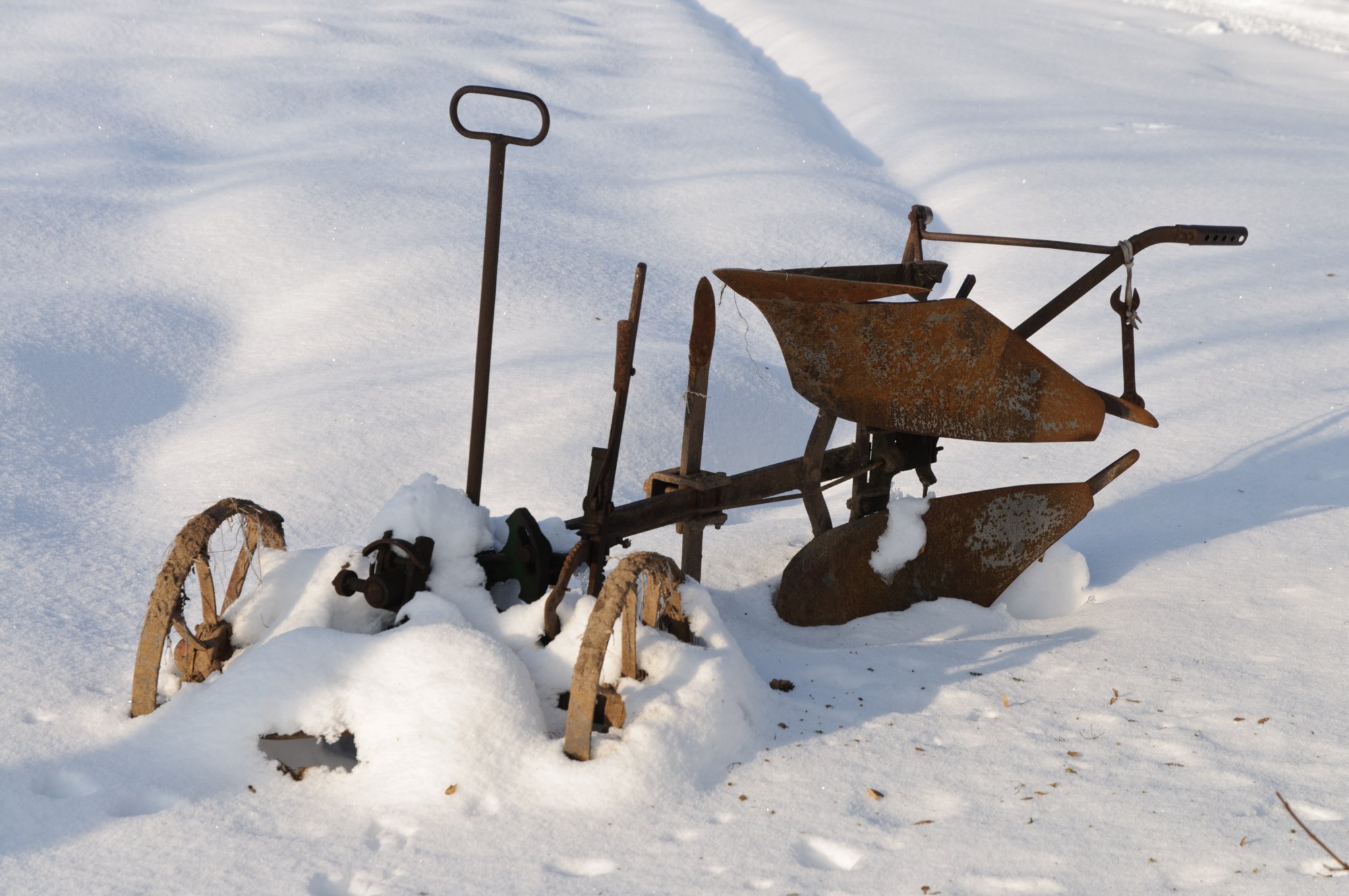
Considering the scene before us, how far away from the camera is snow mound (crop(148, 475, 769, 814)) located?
6.67ft

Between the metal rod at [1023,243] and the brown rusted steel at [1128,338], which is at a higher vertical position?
the metal rod at [1023,243]

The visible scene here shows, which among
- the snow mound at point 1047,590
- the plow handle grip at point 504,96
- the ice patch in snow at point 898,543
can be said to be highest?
the plow handle grip at point 504,96

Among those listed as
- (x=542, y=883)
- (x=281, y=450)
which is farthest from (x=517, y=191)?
(x=542, y=883)

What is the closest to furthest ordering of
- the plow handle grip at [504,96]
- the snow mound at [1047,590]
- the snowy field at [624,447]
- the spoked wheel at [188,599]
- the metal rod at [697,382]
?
the snowy field at [624,447] < the spoked wheel at [188,599] < the plow handle grip at [504,96] < the metal rod at [697,382] < the snow mound at [1047,590]

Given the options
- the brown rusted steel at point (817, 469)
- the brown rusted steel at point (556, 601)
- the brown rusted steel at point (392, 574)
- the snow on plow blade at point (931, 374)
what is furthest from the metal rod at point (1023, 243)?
the brown rusted steel at point (392, 574)

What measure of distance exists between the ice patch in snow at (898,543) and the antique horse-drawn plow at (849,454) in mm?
22

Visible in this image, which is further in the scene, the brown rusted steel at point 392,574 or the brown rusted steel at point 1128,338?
the brown rusted steel at point 1128,338

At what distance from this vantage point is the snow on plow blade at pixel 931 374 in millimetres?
2924

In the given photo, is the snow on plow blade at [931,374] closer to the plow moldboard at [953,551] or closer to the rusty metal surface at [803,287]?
the rusty metal surface at [803,287]

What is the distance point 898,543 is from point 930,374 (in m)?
0.50

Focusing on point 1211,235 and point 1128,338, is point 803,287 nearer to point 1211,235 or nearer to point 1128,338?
point 1128,338

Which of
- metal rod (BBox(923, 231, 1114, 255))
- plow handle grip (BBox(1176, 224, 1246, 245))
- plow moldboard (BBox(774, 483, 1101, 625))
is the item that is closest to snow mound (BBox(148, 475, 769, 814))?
plow moldboard (BBox(774, 483, 1101, 625))

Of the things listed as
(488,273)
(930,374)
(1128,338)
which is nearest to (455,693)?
(488,273)

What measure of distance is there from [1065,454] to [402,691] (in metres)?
3.30
